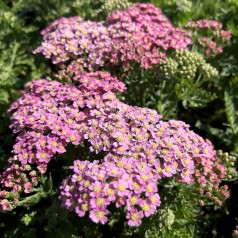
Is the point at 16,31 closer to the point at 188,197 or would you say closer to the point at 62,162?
the point at 62,162

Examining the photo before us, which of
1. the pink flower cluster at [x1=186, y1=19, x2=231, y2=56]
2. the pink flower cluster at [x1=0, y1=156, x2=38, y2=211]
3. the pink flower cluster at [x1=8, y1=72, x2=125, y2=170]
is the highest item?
the pink flower cluster at [x1=186, y1=19, x2=231, y2=56]

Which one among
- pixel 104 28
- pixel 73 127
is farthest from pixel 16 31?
pixel 73 127

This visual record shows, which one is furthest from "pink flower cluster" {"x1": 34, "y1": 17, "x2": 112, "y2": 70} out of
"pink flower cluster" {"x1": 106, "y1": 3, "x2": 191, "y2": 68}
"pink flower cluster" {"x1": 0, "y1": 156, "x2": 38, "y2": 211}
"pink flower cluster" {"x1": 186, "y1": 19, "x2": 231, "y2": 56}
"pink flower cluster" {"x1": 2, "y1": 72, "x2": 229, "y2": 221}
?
"pink flower cluster" {"x1": 0, "y1": 156, "x2": 38, "y2": 211}

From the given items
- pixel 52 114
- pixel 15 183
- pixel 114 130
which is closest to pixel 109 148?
pixel 114 130

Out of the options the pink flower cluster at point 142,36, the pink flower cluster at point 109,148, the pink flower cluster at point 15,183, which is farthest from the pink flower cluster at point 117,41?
the pink flower cluster at point 15,183

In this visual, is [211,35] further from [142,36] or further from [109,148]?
[109,148]

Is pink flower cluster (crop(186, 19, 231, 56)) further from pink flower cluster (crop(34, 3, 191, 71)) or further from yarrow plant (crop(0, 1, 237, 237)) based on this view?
pink flower cluster (crop(34, 3, 191, 71))

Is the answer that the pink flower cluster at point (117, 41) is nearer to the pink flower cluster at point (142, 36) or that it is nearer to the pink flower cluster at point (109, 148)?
the pink flower cluster at point (142, 36)
